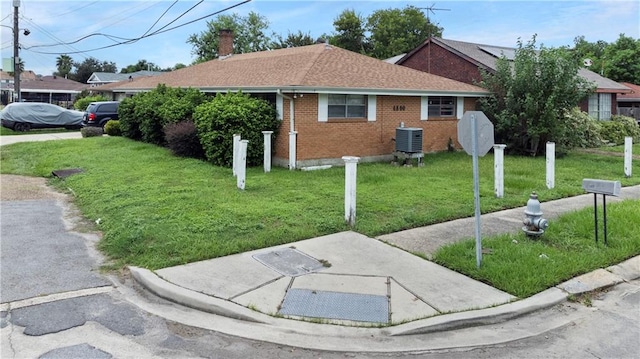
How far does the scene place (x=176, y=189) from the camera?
10.7 meters

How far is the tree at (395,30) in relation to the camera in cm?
5603

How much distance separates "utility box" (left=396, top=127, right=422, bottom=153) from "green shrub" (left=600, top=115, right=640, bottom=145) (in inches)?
563

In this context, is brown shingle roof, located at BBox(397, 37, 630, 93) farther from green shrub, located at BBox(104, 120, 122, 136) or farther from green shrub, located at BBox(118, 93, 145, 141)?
green shrub, located at BBox(104, 120, 122, 136)

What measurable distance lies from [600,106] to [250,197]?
24980 mm

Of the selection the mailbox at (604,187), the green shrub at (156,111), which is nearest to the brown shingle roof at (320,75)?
the green shrub at (156,111)

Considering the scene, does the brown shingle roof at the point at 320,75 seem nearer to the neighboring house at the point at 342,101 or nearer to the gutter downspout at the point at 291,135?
the neighboring house at the point at 342,101

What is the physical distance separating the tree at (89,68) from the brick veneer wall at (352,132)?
318 ft

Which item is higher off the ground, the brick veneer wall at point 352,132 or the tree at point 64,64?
the tree at point 64,64

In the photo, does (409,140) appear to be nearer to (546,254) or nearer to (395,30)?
(546,254)

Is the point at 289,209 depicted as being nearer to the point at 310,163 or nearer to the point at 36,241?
the point at 36,241

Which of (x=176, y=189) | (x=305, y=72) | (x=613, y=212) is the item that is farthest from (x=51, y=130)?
(x=613, y=212)

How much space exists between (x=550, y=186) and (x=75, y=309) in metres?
10.4

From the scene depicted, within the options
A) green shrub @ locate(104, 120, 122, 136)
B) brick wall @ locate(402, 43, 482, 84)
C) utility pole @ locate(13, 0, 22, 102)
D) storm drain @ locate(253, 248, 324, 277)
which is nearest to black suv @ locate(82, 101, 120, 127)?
green shrub @ locate(104, 120, 122, 136)

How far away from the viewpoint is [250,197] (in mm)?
10164
